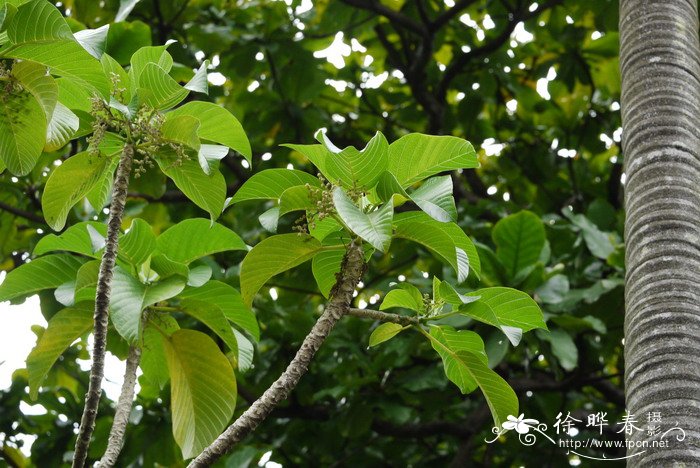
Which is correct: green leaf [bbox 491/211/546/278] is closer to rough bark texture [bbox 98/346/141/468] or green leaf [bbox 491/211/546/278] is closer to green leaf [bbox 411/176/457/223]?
green leaf [bbox 411/176/457/223]

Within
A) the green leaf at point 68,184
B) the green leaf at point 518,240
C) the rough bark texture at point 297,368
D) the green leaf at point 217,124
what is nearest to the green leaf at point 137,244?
the green leaf at point 68,184

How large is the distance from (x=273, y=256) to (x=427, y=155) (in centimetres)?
33

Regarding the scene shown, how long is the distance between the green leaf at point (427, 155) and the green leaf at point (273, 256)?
21cm

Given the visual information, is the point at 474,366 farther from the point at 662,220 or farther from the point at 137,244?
the point at 137,244

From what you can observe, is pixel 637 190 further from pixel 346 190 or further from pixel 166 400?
pixel 166 400

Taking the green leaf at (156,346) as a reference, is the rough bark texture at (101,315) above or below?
below

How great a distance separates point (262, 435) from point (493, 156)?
80.6 inches

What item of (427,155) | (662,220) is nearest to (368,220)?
(427,155)

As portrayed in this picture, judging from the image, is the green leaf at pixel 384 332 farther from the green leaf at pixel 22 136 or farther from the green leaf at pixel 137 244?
the green leaf at pixel 22 136

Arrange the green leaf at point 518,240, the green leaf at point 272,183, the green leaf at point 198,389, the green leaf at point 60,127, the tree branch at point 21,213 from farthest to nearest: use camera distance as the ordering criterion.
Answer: the tree branch at point 21,213
the green leaf at point 518,240
the green leaf at point 198,389
the green leaf at point 272,183
the green leaf at point 60,127

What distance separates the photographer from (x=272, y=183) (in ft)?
5.58

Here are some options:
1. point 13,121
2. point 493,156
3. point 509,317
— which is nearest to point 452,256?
point 509,317

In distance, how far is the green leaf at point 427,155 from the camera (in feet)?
5.47

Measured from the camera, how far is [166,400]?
3.75 meters
